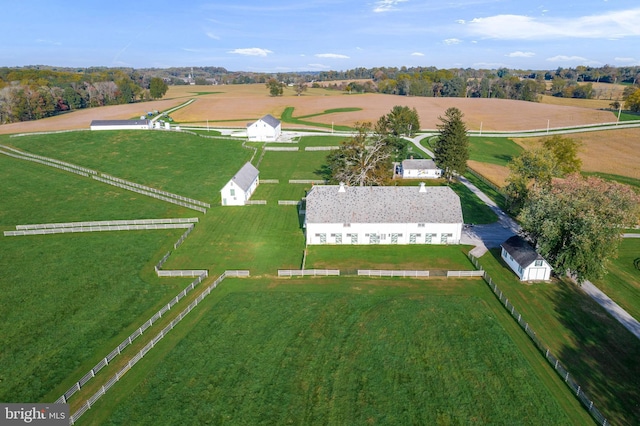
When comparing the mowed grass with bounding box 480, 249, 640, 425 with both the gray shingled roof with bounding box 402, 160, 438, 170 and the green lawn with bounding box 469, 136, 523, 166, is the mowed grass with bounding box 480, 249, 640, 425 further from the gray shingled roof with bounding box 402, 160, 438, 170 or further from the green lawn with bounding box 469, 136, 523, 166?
the green lawn with bounding box 469, 136, 523, 166

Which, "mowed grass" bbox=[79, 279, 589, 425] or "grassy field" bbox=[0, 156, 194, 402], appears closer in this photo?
"mowed grass" bbox=[79, 279, 589, 425]

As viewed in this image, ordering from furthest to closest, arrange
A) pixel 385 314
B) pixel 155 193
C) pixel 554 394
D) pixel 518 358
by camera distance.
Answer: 1. pixel 155 193
2. pixel 385 314
3. pixel 518 358
4. pixel 554 394

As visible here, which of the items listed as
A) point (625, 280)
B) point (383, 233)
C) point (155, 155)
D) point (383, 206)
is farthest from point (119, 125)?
point (625, 280)

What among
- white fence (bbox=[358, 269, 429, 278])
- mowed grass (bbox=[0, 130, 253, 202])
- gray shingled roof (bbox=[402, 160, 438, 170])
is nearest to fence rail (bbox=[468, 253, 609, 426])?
white fence (bbox=[358, 269, 429, 278])

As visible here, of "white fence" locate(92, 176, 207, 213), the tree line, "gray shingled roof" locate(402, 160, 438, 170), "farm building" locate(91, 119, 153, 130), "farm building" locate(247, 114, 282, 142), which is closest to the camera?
"white fence" locate(92, 176, 207, 213)

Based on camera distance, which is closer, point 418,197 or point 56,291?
point 56,291

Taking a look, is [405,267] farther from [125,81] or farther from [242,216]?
[125,81]

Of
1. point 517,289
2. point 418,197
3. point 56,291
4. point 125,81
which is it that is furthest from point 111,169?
point 125,81
